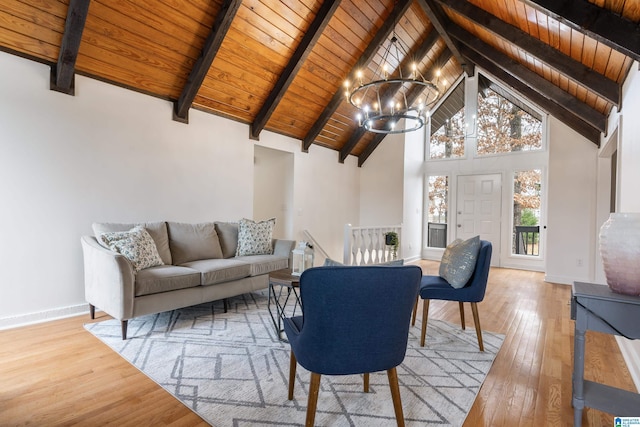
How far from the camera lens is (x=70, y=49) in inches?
118

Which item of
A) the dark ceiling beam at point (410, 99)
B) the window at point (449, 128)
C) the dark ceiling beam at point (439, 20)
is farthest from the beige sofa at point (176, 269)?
the window at point (449, 128)

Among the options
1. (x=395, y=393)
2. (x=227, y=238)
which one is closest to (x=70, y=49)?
(x=227, y=238)

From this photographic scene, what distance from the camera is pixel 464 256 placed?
2.70 m

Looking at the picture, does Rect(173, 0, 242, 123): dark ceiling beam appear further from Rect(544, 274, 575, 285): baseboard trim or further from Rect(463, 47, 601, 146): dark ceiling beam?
Rect(544, 274, 575, 285): baseboard trim

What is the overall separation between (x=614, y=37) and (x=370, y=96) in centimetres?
424

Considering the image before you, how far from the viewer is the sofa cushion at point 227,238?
4.19 meters

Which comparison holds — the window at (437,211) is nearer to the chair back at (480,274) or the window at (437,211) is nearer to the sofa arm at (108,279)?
the chair back at (480,274)

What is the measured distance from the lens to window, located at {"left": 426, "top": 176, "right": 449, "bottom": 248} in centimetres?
753

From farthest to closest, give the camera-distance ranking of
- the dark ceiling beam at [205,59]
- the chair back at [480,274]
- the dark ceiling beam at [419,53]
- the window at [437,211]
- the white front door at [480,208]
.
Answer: the window at [437,211] → the white front door at [480,208] → the dark ceiling beam at [419,53] → the dark ceiling beam at [205,59] → the chair back at [480,274]

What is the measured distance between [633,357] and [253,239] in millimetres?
3691

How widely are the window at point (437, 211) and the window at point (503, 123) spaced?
106 centimetres

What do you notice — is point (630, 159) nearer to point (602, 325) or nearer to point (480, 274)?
point (480, 274)

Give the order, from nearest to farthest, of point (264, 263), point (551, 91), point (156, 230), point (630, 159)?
point (630, 159) → point (156, 230) → point (264, 263) → point (551, 91)

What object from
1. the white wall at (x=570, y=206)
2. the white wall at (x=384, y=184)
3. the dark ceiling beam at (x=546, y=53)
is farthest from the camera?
the white wall at (x=384, y=184)
